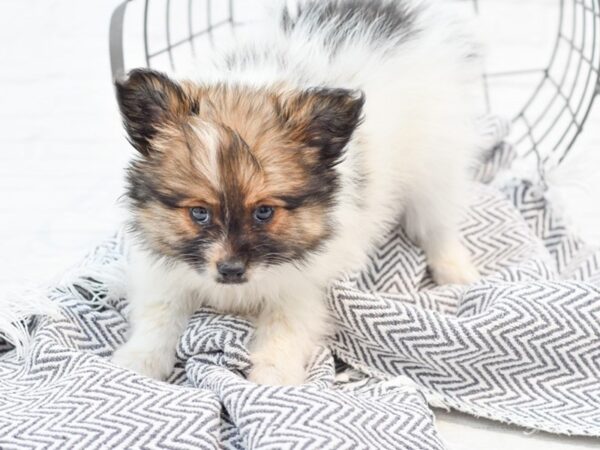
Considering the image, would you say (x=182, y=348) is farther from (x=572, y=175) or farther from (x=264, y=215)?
(x=572, y=175)

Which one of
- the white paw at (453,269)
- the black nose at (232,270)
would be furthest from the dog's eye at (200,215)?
the white paw at (453,269)

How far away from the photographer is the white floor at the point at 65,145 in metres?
3.32

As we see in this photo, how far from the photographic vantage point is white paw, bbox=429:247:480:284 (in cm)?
312

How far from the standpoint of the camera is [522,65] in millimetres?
4621

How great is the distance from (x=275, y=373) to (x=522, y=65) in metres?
2.62

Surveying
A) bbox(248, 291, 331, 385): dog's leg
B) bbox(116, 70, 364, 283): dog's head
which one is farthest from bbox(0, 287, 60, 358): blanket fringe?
bbox(248, 291, 331, 385): dog's leg

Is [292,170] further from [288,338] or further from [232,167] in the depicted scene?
[288,338]

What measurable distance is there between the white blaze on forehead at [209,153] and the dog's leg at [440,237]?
0.98 m

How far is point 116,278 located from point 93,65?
1812mm

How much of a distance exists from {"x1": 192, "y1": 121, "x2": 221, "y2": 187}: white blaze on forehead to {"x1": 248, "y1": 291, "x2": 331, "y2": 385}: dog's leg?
542 mm

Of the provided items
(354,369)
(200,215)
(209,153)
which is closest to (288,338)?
(354,369)

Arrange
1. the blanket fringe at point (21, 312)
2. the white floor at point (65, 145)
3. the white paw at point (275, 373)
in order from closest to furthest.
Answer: the white paw at point (275, 373) < the blanket fringe at point (21, 312) < the white floor at point (65, 145)

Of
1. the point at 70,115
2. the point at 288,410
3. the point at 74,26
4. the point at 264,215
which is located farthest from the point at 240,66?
the point at 74,26

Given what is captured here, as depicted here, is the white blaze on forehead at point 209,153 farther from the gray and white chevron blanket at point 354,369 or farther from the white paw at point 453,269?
the white paw at point 453,269
